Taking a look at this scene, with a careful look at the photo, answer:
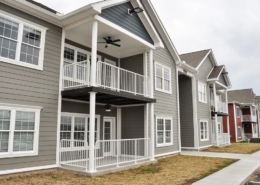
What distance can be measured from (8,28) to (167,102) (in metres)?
10.5

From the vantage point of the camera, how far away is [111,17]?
10336mm

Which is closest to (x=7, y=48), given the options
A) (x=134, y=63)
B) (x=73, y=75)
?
(x=73, y=75)

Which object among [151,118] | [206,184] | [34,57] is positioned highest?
[34,57]

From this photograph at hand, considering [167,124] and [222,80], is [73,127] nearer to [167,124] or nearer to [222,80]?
[167,124]

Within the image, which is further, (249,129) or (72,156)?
(249,129)

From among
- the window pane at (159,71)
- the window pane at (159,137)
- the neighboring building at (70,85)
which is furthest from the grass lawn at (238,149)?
the window pane at (159,71)

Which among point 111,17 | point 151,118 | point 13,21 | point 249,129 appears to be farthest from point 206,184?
point 249,129

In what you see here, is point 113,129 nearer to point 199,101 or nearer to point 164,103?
point 164,103

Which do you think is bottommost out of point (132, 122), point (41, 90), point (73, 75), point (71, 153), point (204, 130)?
point (71, 153)

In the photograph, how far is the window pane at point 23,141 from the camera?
8164 mm

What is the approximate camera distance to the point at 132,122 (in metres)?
13.3

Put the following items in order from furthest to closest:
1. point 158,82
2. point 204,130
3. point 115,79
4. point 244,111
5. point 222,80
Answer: point 244,111
point 222,80
point 204,130
point 158,82
point 115,79

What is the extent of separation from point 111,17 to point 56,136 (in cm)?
566

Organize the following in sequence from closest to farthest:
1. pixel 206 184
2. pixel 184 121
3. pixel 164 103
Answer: pixel 206 184 < pixel 164 103 < pixel 184 121
